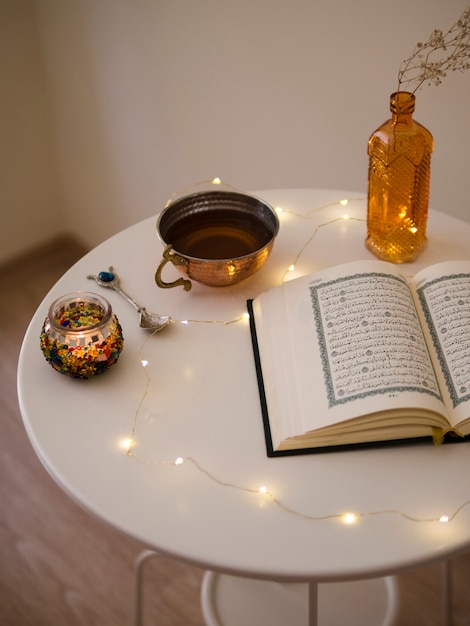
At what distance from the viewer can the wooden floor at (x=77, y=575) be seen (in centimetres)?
135

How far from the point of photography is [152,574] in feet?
4.67

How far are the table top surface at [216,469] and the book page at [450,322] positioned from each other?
0.07 metres

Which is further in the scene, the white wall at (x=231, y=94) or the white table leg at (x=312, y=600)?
the white wall at (x=231, y=94)

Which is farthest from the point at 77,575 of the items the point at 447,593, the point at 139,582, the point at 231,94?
the point at 231,94

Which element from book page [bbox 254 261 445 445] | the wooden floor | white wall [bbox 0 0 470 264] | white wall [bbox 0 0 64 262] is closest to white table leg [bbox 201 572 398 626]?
the wooden floor

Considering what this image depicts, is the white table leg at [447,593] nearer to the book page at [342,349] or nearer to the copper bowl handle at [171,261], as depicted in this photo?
the book page at [342,349]

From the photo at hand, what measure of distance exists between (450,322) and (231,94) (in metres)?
0.89

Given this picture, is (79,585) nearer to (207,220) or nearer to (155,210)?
(207,220)

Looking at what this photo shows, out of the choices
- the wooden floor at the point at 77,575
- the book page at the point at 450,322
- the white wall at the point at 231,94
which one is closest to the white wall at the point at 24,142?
the white wall at the point at 231,94

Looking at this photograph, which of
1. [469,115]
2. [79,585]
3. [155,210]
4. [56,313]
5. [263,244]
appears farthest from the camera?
[155,210]

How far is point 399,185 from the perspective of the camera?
3.35 ft

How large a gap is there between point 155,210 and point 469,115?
916 millimetres

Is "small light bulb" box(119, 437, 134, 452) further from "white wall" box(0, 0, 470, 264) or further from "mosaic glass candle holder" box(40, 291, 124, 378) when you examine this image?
"white wall" box(0, 0, 470, 264)

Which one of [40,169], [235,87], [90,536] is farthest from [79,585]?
[40,169]
